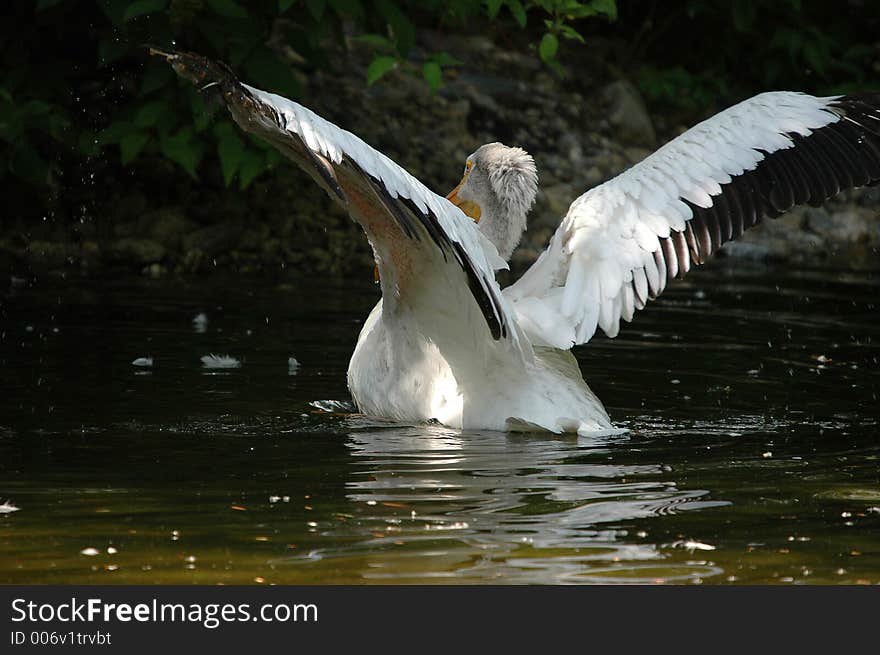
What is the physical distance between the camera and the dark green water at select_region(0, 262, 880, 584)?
3693mm

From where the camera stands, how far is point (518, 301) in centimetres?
597

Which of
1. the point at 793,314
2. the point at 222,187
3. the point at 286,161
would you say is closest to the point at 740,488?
the point at 793,314

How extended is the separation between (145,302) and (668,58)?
8.82m

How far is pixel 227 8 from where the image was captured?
9703mm

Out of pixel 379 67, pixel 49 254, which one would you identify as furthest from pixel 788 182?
pixel 49 254

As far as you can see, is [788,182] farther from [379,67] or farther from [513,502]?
[379,67]

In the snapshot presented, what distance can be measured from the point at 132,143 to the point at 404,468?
19.4 feet

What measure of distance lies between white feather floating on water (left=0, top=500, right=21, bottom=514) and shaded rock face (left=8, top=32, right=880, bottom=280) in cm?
657

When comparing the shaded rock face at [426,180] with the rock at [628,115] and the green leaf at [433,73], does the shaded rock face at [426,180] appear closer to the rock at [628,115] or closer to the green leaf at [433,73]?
the rock at [628,115]

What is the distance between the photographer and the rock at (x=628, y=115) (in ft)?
48.8

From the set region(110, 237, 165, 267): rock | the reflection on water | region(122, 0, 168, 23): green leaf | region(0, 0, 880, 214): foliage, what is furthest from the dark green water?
region(110, 237, 165, 267): rock

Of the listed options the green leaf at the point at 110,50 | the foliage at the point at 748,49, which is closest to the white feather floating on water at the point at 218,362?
the green leaf at the point at 110,50

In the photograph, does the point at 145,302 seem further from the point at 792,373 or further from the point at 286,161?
the point at 792,373

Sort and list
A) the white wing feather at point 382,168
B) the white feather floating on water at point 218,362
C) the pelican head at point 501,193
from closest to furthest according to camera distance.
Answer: the white wing feather at point 382,168, the pelican head at point 501,193, the white feather floating on water at point 218,362
